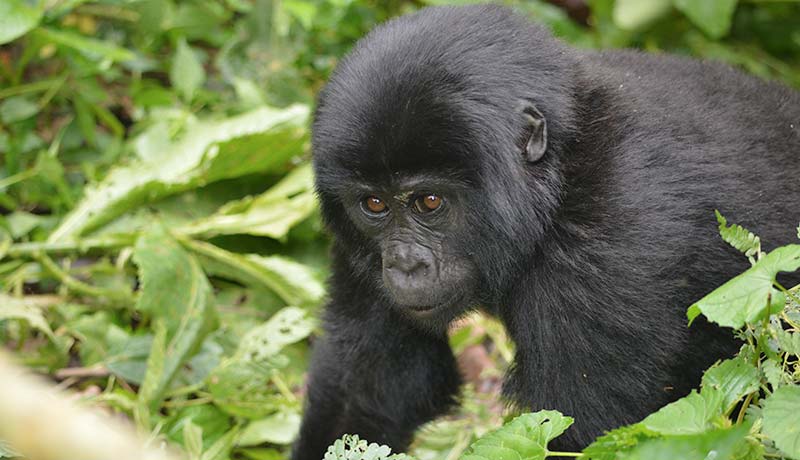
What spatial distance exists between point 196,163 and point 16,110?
1277 mm

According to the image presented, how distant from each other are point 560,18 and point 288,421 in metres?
4.12

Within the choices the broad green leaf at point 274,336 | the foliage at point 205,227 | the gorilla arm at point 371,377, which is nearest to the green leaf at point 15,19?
the foliage at point 205,227

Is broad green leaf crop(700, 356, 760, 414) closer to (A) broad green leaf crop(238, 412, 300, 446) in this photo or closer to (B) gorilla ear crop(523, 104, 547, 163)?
(B) gorilla ear crop(523, 104, 547, 163)

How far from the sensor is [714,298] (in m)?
2.64

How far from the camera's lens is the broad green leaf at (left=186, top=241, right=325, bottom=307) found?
523cm

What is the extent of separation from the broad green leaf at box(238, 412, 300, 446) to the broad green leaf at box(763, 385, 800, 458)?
245 centimetres

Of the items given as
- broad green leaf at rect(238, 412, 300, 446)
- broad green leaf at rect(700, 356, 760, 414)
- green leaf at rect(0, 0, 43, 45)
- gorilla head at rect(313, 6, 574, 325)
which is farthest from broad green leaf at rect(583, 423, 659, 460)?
green leaf at rect(0, 0, 43, 45)

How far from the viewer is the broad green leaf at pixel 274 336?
14.9 ft

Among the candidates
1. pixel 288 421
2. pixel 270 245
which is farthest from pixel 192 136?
pixel 288 421

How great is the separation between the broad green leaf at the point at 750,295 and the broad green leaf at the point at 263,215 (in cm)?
311

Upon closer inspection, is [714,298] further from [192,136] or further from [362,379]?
[192,136]

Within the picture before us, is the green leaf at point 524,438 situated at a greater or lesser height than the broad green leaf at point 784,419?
lesser

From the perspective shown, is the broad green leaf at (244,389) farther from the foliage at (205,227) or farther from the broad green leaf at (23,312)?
the broad green leaf at (23,312)

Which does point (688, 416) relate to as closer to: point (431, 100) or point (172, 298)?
point (431, 100)
